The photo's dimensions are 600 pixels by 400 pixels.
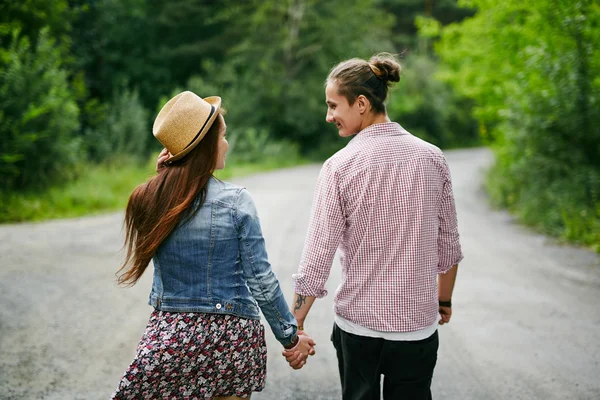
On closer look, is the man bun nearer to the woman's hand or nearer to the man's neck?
the man's neck

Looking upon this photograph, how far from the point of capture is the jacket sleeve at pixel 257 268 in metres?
2.21

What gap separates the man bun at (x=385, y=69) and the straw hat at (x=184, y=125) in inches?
27.9

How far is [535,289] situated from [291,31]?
2317 cm

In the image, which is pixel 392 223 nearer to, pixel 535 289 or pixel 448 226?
pixel 448 226

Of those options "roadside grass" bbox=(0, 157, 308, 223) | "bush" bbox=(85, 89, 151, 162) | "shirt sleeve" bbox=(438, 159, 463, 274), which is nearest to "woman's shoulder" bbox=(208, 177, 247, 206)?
"shirt sleeve" bbox=(438, 159, 463, 274)

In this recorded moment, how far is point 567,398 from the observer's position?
367 cm

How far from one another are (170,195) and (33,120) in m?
10.7

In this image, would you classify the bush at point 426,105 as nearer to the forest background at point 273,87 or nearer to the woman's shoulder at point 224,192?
the forest background at point 273,87

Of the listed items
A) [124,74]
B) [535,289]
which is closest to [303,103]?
[124,74]

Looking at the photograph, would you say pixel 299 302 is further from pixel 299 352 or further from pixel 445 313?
pixel 445 313

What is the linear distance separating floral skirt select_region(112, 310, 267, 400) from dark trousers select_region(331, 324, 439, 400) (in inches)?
16.6

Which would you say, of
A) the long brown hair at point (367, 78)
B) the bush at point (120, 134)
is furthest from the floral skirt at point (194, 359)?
the bush at point (120, 134)

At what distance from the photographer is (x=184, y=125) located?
2.16m

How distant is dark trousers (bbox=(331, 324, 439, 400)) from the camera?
2.27 meters
